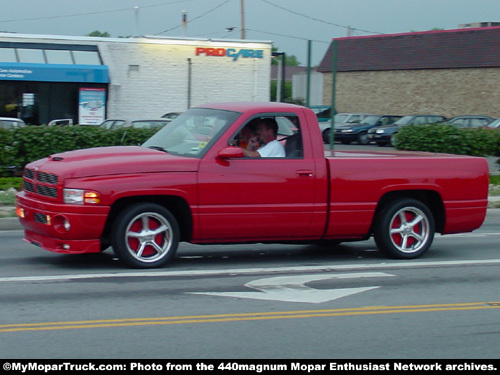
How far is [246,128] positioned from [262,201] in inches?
34.3

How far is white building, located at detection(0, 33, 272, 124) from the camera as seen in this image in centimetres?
3278

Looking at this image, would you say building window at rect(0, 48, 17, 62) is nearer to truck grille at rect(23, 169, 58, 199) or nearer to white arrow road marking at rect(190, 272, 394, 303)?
truck grille at rect(23, 169, 58, 199)

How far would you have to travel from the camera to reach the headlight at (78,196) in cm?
775

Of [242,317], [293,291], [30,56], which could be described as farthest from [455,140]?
[30,56]

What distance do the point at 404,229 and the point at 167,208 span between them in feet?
9.77

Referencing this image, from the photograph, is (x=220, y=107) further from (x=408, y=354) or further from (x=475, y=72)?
(x=475, y=72)

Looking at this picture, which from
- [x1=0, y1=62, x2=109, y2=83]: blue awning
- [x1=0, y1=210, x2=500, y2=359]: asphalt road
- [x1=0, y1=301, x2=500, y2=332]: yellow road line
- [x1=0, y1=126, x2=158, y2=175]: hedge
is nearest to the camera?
[x1=0, y1=210, x2=500, y2=359]: asphalt road

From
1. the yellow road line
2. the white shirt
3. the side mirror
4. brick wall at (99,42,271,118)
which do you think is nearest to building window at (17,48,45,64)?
brick wall at (99,42,271,118)

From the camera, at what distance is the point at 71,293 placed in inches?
285

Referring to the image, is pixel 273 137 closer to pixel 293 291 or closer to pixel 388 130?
pixel 293 291

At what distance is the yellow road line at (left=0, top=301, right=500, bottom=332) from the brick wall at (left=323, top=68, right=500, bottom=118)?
4126 cm

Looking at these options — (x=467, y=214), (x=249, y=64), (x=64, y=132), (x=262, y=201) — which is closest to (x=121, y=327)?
(x=262, y=201)

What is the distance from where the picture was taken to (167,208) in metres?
8.47

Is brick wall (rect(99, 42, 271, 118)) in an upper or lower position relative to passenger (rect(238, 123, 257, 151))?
upper
